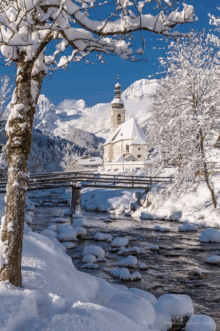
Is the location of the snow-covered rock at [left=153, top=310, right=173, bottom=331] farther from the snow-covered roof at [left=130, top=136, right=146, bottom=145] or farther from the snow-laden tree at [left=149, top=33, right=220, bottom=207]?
the snow-covered roof at [left=130, top=136, right=146, bottom=145]

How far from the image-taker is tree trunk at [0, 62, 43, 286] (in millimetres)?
3561

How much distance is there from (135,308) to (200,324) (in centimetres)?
128

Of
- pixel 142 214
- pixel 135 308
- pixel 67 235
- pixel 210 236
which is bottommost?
pixel 67 235

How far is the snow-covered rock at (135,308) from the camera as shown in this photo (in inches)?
168

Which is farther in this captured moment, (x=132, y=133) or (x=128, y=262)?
(x=132, y=133)

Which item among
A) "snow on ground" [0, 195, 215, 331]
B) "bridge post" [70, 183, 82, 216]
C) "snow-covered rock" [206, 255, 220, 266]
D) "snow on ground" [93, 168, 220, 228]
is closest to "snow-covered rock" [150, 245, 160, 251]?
"snow-covered rock" [206, 255, 220, 266]

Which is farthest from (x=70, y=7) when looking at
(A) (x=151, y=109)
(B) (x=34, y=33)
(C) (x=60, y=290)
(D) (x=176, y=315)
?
(A) (x=151, y=109)

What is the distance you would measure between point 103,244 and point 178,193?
358 inches

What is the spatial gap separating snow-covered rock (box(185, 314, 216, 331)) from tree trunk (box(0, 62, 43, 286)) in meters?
2.99

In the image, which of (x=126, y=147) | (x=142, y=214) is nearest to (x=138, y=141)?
(x=126, y=147)

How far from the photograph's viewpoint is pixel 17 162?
11.8 feet

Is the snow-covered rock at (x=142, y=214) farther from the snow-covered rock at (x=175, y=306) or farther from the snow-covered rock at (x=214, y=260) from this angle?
the snow-covered rock at (x=175, y=306)

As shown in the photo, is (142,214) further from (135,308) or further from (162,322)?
(135,308)

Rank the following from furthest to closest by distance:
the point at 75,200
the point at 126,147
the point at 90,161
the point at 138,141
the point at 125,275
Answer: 1. the point at 90,161
2. the point at 126,147
3. the point at 138,141
4. the point at 75,200
5. the point at 125,275
